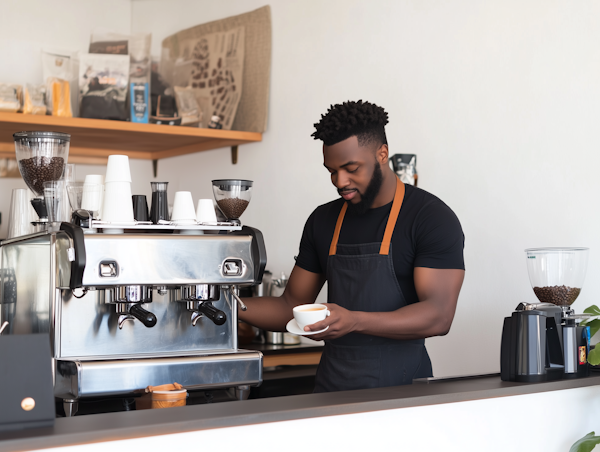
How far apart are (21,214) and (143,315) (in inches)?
41.6

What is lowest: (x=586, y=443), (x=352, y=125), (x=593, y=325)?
(x=586, y=443)

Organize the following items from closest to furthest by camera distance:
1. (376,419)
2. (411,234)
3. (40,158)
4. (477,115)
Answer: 1. (376,419)
2. (40,158)
3. (411,234)
4. (477,115)

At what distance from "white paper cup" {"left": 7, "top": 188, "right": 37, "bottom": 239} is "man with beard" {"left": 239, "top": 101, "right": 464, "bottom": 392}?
0.85 metres

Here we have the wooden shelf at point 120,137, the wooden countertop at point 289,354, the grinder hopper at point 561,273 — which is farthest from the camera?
the wooden shelf at point 120,137

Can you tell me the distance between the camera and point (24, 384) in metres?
1.05

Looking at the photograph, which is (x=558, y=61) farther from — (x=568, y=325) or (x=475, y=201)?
(x=568, y=325)

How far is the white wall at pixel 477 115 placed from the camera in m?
2.01

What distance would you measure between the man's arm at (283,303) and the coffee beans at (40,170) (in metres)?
0.64

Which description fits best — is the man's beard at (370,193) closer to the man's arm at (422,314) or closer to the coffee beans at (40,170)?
the man's arm at (422,314)

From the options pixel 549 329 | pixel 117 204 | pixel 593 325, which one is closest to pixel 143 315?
pixel 117 204

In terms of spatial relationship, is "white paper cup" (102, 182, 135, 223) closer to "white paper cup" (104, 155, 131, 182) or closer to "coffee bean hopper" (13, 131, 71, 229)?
"white paper cup" (104, 155, 131, 182)

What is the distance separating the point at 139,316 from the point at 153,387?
152mm

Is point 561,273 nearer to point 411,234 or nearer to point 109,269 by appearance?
point 411,234

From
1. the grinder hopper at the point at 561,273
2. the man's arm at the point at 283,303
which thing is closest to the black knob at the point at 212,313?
the man's arm at the point at 283,303
